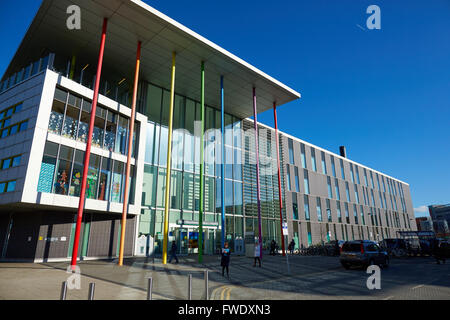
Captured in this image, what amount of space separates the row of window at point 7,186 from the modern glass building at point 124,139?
0.07 metres

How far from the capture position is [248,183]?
31.3m

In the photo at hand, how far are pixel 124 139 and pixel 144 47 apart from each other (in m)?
7.36

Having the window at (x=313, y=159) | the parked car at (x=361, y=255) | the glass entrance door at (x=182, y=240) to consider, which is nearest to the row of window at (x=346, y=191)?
the window at (x=313, y=159)

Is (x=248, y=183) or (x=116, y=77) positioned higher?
(x=116, y=77)

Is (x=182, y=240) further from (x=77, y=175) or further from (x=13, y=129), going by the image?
(x=13, y=129)

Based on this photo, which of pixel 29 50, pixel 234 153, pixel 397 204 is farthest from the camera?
pixel 397 204

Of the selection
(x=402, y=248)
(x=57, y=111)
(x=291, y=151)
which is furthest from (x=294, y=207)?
(x=57, y=111)

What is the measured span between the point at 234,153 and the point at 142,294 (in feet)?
77.4

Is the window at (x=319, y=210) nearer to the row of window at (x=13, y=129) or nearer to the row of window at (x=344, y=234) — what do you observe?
the row of window at (x=344, y=234)

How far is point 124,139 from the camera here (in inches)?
840

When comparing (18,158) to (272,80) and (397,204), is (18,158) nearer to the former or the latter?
(272,80)

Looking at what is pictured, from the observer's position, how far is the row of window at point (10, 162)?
1600cm
